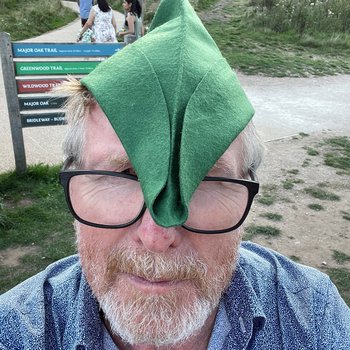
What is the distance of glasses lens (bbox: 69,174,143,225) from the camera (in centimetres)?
120

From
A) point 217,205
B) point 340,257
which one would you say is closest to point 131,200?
point 217,205

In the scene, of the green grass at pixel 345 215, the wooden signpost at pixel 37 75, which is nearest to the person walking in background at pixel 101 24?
the wooden signpost at pixel 37 75

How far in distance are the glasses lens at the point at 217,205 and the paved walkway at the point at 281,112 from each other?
177 inches

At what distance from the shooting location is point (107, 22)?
26.4 feet

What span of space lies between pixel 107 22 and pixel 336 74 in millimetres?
6971

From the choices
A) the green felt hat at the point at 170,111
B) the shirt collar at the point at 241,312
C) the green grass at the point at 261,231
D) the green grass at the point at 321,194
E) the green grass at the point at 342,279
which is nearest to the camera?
the green felt hat at the point at 170,111

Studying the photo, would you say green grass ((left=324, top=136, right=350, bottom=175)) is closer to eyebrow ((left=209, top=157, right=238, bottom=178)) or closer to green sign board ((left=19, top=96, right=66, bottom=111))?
green sign board ((left=19, top=96, right=66, bottom=111))

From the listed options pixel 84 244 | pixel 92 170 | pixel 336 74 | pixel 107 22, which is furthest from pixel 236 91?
pixel 336 74

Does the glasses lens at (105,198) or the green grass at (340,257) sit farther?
the green grass at (340,257)

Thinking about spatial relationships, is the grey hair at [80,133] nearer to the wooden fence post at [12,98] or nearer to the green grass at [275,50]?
the wooden fence post at [12,98]

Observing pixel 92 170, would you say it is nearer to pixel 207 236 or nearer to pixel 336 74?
pixel 207 236

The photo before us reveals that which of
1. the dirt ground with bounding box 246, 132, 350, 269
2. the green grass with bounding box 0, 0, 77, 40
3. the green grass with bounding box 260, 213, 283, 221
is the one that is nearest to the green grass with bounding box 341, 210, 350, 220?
the dirt ground with bounding box 246, 132, 350, 269

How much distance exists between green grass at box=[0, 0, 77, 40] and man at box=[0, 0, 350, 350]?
1233cm

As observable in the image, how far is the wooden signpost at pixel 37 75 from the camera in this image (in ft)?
16.3
